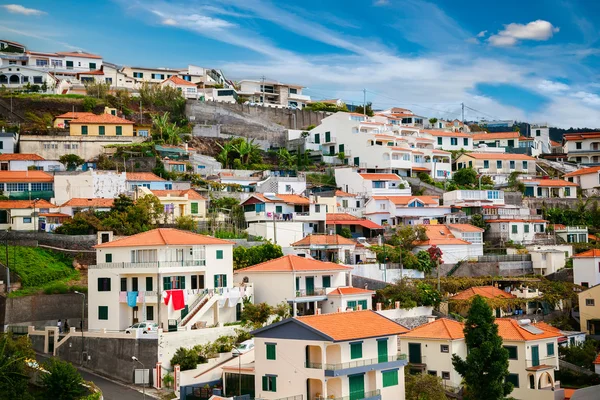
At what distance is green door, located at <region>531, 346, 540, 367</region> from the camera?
4166 cm

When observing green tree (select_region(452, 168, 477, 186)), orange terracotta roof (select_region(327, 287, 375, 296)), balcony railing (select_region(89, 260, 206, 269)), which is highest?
green tree (select_region(452, 168, 477, 186))

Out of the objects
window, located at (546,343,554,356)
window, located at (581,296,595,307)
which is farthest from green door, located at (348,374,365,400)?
window, located at (581,296,595,307)

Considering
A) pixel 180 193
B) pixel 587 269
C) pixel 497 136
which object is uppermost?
pixel 497 136

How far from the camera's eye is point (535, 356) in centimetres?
4184

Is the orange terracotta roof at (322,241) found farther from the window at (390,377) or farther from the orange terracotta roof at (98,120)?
the orange terracotta roof at (98,120)

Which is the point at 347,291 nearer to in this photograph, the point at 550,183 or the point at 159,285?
the point at 159,285

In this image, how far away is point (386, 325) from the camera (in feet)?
125

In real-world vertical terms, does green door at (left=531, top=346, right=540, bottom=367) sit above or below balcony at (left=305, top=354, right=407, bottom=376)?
below

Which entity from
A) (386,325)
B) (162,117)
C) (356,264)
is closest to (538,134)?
(162,117)

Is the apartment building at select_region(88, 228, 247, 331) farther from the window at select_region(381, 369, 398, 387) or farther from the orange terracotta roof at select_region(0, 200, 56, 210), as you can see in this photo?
the orange terracotta roof at select_region(0, 200, 56, 210)

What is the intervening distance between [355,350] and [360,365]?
0.63m

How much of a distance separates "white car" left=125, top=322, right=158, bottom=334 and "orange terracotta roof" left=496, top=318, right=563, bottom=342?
16.4m

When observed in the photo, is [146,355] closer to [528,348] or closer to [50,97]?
[528,348]

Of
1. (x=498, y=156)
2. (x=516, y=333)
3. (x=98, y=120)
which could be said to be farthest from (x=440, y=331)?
(x=498, y=156)
